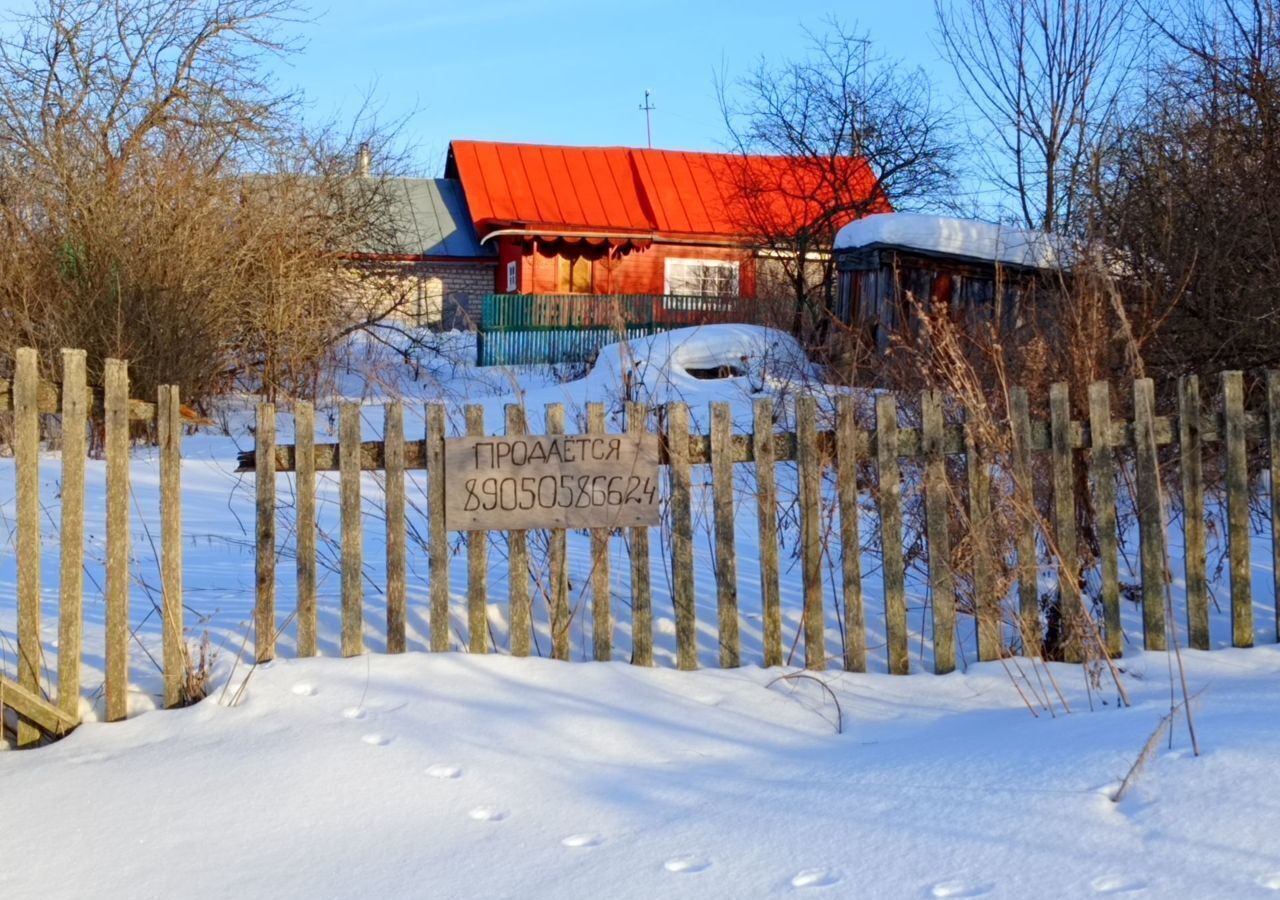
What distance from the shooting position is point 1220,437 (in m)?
5.02

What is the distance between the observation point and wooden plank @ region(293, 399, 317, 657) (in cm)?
462

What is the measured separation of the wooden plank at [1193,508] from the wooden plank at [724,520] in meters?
1.81

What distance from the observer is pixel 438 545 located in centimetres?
478

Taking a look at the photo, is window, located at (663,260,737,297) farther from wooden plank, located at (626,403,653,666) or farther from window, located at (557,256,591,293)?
wooden plank, located at (626,403,653,666)

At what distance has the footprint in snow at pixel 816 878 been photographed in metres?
2.81

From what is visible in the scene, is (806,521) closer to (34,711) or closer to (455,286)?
(34,711)

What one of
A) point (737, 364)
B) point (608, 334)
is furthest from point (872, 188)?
point (737, 364)

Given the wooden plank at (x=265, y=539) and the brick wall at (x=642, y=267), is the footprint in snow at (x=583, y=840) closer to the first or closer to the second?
the wooden plank at (x=265, y=539)

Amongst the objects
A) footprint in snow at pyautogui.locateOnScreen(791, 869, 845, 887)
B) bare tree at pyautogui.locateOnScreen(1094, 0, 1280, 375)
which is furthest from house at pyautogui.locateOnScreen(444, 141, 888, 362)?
footprint in snow at pyautogui.locateOnScreen(791, 869, 845, 887)

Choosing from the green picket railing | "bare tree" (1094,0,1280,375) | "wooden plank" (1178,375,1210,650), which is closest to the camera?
"wooden plank" (1178,375,1210,650)

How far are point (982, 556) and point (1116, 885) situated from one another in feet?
7.58

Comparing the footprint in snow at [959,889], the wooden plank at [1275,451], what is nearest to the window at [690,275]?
the wooden plank at [1275,451]

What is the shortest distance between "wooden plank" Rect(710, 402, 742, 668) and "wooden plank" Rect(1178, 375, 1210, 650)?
5.95 feet

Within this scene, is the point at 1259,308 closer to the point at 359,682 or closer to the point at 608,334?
the point at 359,682
